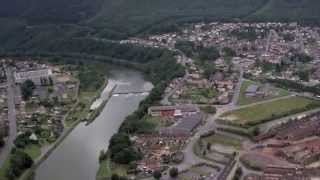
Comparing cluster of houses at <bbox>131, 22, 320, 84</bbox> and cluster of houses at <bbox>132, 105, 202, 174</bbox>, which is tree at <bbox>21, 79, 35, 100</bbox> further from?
cluster of houses at <bbox>131, 22, 320, 84</bbox>

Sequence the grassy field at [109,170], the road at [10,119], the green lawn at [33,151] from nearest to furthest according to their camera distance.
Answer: the grassy field at [109,170] → the green lawn at [33,151] → the road at [10,119]

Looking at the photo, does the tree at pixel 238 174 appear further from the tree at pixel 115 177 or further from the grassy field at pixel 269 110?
the grassy field at pixel 269 110

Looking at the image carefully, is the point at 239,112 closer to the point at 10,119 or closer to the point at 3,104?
the point at 10,119

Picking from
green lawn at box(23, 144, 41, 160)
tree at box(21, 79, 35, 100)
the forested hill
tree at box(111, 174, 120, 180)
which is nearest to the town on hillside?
tree at box(111, 174, 120, 180)

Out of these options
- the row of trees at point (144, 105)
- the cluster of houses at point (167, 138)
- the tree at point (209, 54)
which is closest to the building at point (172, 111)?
the cluster of houses at point (167, 138)

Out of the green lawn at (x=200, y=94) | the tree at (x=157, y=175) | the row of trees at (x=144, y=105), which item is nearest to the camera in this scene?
the tree at (x=157, y=175)

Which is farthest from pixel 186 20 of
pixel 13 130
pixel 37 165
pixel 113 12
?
pixel 37 165
